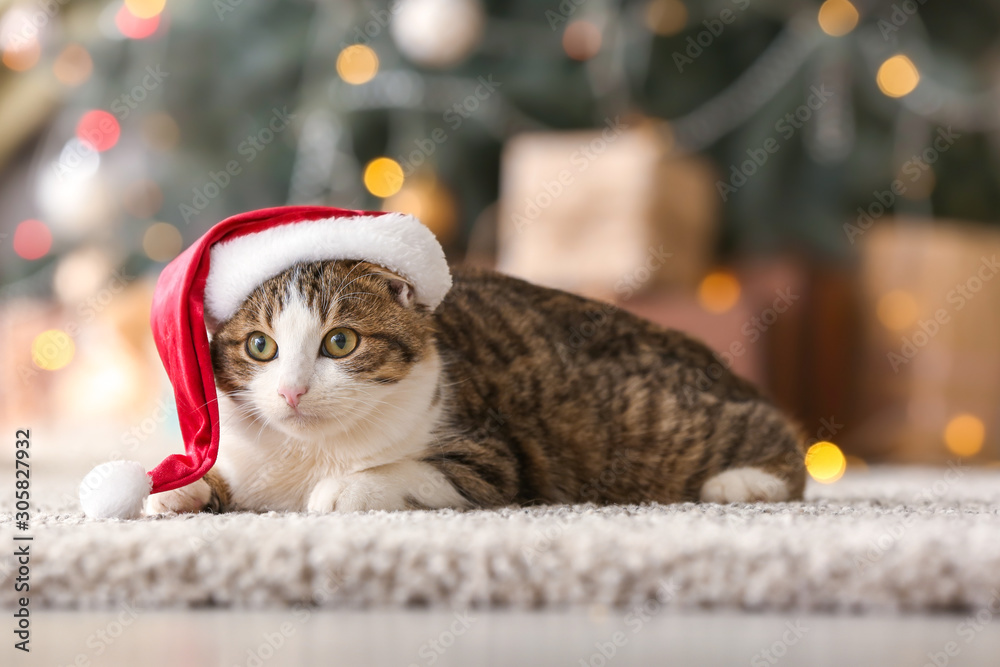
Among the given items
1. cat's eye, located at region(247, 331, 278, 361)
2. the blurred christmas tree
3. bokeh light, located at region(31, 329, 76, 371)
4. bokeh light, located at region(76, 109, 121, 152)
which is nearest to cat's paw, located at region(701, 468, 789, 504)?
cat's eye, located at region(247, 331, 278, 361)

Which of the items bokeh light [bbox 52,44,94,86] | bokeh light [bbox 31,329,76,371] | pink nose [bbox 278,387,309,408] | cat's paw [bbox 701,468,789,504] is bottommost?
bokeh light [bbox 31,329,76,371]

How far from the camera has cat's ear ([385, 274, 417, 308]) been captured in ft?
3.62

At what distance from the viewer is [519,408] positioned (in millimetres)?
1220

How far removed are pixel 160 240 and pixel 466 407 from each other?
2.43 metres

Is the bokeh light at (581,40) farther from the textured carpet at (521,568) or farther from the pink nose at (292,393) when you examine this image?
the textured carpet at (521,568)

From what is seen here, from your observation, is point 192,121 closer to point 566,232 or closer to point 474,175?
point 474,175

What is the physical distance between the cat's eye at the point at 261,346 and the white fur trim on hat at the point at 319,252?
0.15ft

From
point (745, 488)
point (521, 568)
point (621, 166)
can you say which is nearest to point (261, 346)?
point (521, 568)

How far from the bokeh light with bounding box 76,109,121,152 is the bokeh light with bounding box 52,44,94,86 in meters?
0.20

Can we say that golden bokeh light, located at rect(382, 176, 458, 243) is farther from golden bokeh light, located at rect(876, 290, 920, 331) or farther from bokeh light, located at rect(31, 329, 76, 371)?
bokeh light, located at rect(31, 329, 76, 371)

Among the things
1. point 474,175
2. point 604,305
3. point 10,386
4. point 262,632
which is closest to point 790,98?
point 474,175

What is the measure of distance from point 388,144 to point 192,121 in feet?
2.33

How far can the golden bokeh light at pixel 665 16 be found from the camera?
110 inches

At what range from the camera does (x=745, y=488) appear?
120 cm
